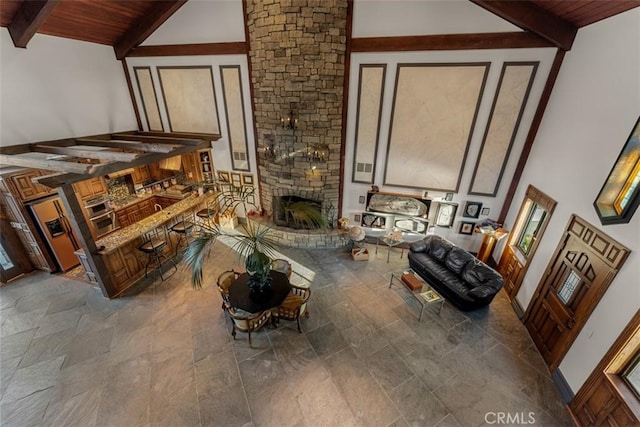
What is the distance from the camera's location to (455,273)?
5.59 meters

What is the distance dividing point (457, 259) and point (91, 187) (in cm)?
892

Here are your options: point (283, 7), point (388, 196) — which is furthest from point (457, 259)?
point (283, 7)

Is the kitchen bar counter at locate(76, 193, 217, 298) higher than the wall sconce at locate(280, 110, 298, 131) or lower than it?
lower

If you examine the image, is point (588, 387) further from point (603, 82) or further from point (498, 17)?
point (498, 17)

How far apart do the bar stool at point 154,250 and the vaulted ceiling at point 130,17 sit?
4530mm

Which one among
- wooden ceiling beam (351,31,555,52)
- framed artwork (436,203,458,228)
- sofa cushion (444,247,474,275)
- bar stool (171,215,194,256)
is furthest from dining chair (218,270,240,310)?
wooden ceiling beam (351,31,555,52)

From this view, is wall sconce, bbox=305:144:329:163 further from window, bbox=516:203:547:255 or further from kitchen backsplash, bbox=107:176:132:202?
kitchen backsplash, bbox=107:176:132:202

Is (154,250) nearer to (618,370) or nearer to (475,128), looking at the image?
(475,128)

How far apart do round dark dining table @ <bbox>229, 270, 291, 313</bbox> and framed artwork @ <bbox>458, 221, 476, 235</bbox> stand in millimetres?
4732

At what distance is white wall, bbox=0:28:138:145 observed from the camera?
210 inches

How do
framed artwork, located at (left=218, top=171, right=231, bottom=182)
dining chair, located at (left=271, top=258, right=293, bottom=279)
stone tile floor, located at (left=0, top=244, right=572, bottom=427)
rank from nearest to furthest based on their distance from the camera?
stone tile floor, located at (left=0, top=244, right=572, bottom=427) → dining chair, located at (left=271, top=258, right=293, bottom=279) → framed artwork, located at (left=218, top=171, right=231, bottom=182)

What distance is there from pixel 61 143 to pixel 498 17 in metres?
9.96

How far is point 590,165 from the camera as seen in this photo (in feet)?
12.1

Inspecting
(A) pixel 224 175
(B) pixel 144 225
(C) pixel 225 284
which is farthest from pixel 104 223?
(C) pixel 225 284
